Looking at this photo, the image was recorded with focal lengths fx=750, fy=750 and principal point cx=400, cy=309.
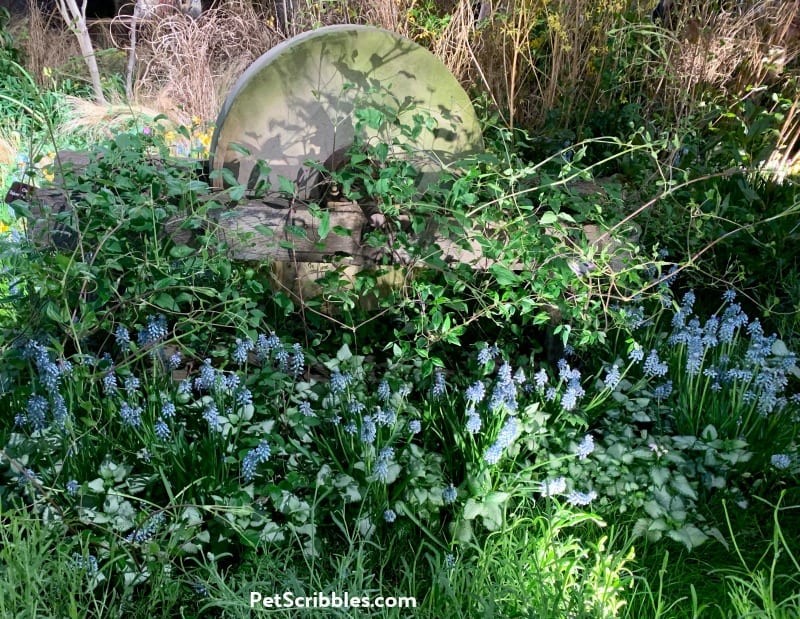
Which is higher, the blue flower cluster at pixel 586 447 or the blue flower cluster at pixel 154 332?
the blue flower cluster at pixel 154 332

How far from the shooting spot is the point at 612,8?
4.21 meters

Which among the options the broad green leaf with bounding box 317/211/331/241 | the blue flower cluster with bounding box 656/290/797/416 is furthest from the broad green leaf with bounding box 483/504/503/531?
the broad green leaf with bounding box 317/211/331/241

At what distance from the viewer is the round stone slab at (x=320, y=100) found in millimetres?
2971

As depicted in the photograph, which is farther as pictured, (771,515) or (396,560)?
(771,515)

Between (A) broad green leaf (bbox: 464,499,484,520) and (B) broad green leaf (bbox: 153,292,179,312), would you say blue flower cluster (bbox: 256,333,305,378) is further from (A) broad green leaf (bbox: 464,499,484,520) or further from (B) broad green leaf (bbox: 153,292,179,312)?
(A) broad green leaf (bbox: 464,499,484,520)

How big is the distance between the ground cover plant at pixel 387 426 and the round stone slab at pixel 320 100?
15cm

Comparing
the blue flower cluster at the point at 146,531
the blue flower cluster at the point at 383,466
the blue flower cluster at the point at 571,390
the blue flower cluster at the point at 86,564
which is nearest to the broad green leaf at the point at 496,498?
the blue flower cluster at the point at 383,466

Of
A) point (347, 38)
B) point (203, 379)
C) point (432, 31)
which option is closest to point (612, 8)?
point (432, 31)

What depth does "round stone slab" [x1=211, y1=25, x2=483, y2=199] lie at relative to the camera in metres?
2.97

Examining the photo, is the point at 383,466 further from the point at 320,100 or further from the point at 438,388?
the point at 320,100

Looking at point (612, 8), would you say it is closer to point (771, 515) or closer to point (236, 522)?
point (771, 515)

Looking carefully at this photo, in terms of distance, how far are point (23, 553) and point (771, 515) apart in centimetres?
216

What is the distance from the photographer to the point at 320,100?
3088 mm

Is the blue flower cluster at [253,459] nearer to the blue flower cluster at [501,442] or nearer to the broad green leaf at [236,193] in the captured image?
the blue flower cluster at [501,442]
